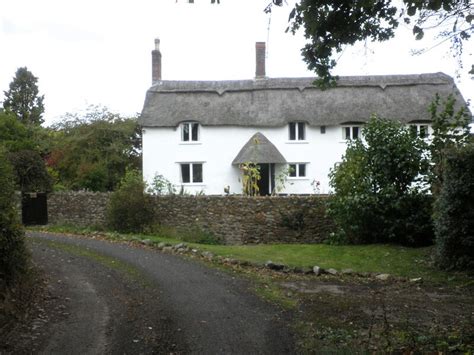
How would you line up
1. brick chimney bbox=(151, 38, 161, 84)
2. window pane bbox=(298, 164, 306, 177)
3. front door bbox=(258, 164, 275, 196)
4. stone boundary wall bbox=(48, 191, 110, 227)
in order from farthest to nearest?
brick chimney bbox=(151, 38, 161, 84), window pane bbox=(298, 164, 306, 177), front door bbox=(258, 164, 275, 196), stone boundary wall bbox=(48, 191, 110, 227)

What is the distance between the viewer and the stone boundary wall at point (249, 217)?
71.2ft

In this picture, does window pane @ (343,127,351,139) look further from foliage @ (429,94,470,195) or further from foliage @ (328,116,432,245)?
foliage @ (429,94,470,195)

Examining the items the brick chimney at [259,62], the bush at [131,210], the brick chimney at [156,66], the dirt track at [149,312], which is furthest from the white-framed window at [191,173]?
the dirt track at [149,312]

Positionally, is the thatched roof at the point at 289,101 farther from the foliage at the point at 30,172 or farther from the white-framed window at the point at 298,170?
the foliage at the point at 30,172

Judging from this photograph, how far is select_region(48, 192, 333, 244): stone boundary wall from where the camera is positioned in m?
21.7

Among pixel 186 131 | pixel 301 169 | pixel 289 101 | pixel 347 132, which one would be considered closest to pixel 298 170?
pixel 301 169

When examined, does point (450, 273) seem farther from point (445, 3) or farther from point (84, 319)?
point (84, 319)

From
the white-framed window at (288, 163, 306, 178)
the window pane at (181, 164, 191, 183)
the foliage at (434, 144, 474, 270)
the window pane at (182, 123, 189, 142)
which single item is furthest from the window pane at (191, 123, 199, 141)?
the foliage at (434, 144, 474, 270)

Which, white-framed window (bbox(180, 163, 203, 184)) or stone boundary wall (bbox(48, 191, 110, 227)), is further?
white-framed window (bbox(180, 163, 203, 184))

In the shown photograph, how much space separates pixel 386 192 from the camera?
17.9 meters

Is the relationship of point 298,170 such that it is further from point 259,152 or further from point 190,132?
point 190,132

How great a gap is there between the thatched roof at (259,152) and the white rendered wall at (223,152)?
664 millimetres

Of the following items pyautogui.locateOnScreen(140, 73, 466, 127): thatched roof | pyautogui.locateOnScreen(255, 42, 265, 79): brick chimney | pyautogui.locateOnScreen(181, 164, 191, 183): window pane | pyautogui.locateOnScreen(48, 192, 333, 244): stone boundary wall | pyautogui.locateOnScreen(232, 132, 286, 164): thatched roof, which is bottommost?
pyautogui.locateOnScreen(48, 192, 333, 244): stone boundary wall

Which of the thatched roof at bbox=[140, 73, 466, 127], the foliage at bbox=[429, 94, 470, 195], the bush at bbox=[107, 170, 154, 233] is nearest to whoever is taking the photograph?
the foliage at bbox=[429, 94, 470, 195]
